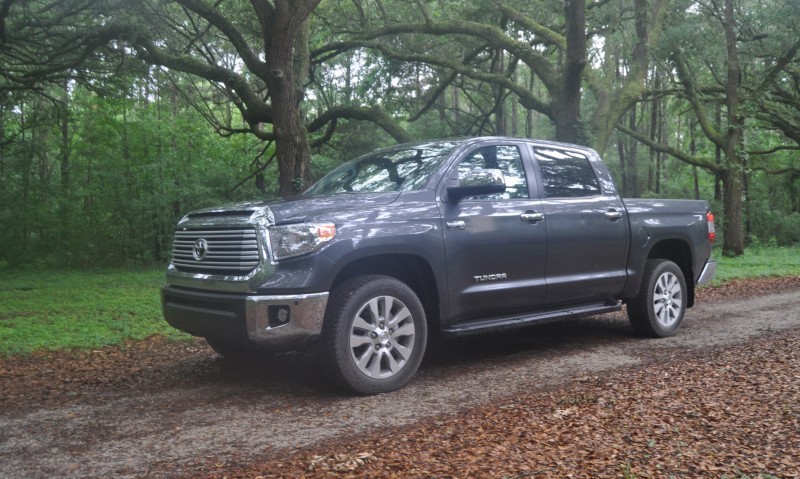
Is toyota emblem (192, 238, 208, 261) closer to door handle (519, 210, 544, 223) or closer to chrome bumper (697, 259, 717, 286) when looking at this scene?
door handle (519, 210, 544, 223)

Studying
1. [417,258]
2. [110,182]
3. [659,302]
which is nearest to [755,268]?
[659,302]

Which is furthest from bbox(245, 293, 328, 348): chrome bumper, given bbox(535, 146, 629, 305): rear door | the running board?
bbox(535, 146, 629, 305): rear door

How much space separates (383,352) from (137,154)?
68.6 feet

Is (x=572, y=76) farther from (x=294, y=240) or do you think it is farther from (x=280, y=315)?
(x=280, y=315)

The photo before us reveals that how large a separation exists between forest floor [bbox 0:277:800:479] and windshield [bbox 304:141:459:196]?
1622 millimetres

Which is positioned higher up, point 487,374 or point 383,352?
point 383,352

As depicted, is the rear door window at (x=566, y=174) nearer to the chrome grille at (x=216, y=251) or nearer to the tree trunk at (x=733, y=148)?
the chrome grille at (x=216, y=251)

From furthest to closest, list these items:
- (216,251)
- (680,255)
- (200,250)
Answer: (680,255), (200,250), (216,251)

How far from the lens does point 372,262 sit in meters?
5.27

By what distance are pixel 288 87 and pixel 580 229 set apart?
19.1ft

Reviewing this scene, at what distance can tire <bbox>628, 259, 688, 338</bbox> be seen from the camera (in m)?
7.11

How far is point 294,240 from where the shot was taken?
189 inches

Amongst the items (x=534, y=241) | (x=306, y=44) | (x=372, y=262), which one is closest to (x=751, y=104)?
(x=306, y=44)

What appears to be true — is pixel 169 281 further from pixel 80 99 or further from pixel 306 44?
pixel 80 99
